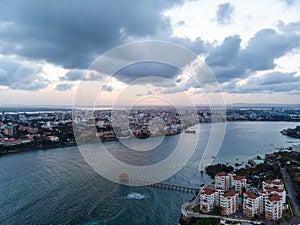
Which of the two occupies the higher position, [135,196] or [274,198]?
[274,198]

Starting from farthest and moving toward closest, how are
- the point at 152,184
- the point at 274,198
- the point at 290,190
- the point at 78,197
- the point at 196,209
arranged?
the point at 152,184 → the point at 290,190 → the point at 78,197 → the point at 196,209 → the point at 274,198

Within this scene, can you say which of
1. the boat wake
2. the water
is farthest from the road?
the boat wake

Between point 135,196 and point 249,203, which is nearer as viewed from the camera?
point 249,203

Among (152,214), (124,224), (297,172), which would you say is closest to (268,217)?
(152,214)

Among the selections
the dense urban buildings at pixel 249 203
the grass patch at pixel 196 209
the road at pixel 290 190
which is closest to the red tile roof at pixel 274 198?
the dense urban buildings at pixel 249 203

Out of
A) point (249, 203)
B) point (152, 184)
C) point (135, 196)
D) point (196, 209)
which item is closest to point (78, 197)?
point (135, 196)

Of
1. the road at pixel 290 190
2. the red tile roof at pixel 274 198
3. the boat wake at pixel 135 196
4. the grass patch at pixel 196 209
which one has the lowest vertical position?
the road at pixel 290 190

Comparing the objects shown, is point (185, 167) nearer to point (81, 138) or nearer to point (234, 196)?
point (234, 196)

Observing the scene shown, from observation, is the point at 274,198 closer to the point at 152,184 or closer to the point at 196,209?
the point at 196,209

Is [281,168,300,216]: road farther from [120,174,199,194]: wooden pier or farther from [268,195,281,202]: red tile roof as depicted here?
[120,174,199,194]: wooden pier

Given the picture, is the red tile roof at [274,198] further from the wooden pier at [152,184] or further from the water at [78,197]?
the wooden pier at [152,184]

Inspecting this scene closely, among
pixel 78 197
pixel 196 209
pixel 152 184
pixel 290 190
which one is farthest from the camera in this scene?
pixel 152 184
